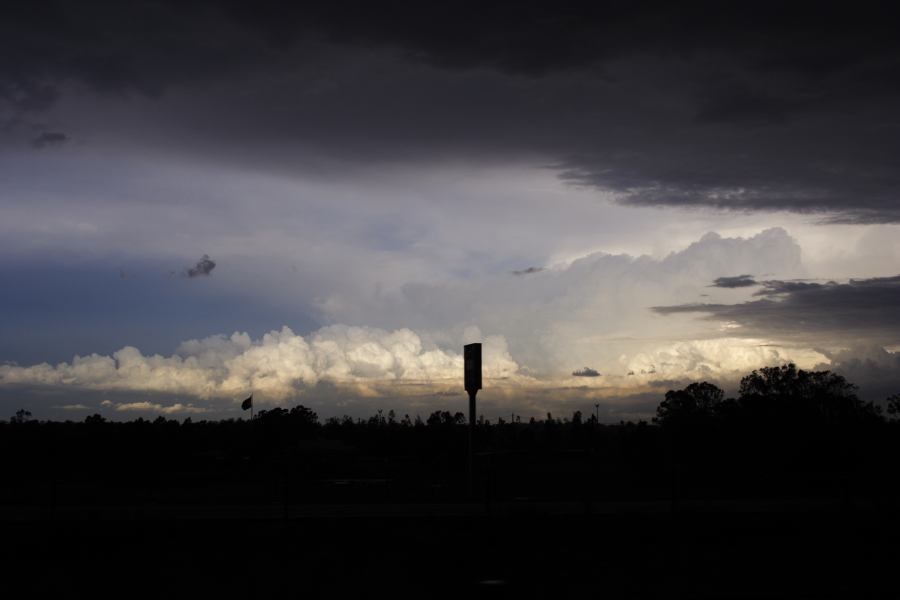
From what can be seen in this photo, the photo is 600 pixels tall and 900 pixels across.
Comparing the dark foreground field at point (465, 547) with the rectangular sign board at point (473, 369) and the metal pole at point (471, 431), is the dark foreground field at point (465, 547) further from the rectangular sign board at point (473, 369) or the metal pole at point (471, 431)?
the rectangular sign board at point (473, 369)

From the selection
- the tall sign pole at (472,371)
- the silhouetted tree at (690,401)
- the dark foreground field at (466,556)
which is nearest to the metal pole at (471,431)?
the tall sign pole at (472,371)

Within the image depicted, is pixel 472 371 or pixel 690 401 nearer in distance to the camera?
pixel 472 371

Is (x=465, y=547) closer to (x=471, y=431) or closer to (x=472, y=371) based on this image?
(x=471, y=431)

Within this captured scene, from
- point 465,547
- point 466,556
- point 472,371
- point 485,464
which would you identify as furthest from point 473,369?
point 485,464

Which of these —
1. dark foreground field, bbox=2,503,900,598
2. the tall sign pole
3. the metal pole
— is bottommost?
dark foreground field, bbox=2,503,900,598

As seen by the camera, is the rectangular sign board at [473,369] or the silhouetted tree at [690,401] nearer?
the rectangular sign board at [473,369]

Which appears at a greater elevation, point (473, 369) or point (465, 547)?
point (473, 369)

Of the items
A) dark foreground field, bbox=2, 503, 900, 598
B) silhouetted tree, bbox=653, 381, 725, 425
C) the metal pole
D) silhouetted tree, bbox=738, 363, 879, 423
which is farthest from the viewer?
silhouetted tree, bbox=653, 381, 725, 425

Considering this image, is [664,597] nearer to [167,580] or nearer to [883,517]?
[167,580]

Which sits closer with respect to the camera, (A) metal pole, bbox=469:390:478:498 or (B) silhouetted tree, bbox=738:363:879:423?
(A) metal pole, bbox=469:390:478:498

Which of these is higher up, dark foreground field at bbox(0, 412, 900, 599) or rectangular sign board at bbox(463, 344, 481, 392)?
rectangular sign board at bbox(463, 344, 481, 392)

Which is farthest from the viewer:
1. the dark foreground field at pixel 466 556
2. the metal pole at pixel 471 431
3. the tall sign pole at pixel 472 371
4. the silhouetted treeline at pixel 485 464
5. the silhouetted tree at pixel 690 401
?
the silhouetted tree at pixel 690 401

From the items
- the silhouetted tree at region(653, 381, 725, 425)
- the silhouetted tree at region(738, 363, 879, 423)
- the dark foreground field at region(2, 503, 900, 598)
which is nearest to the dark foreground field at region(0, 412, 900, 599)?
the dark foreground field at region(2, 503, 900, 598)

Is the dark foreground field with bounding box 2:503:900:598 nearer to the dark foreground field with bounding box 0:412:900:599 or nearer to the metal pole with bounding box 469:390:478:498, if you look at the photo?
the dark foreground field with bounding box 0:412:900:599
